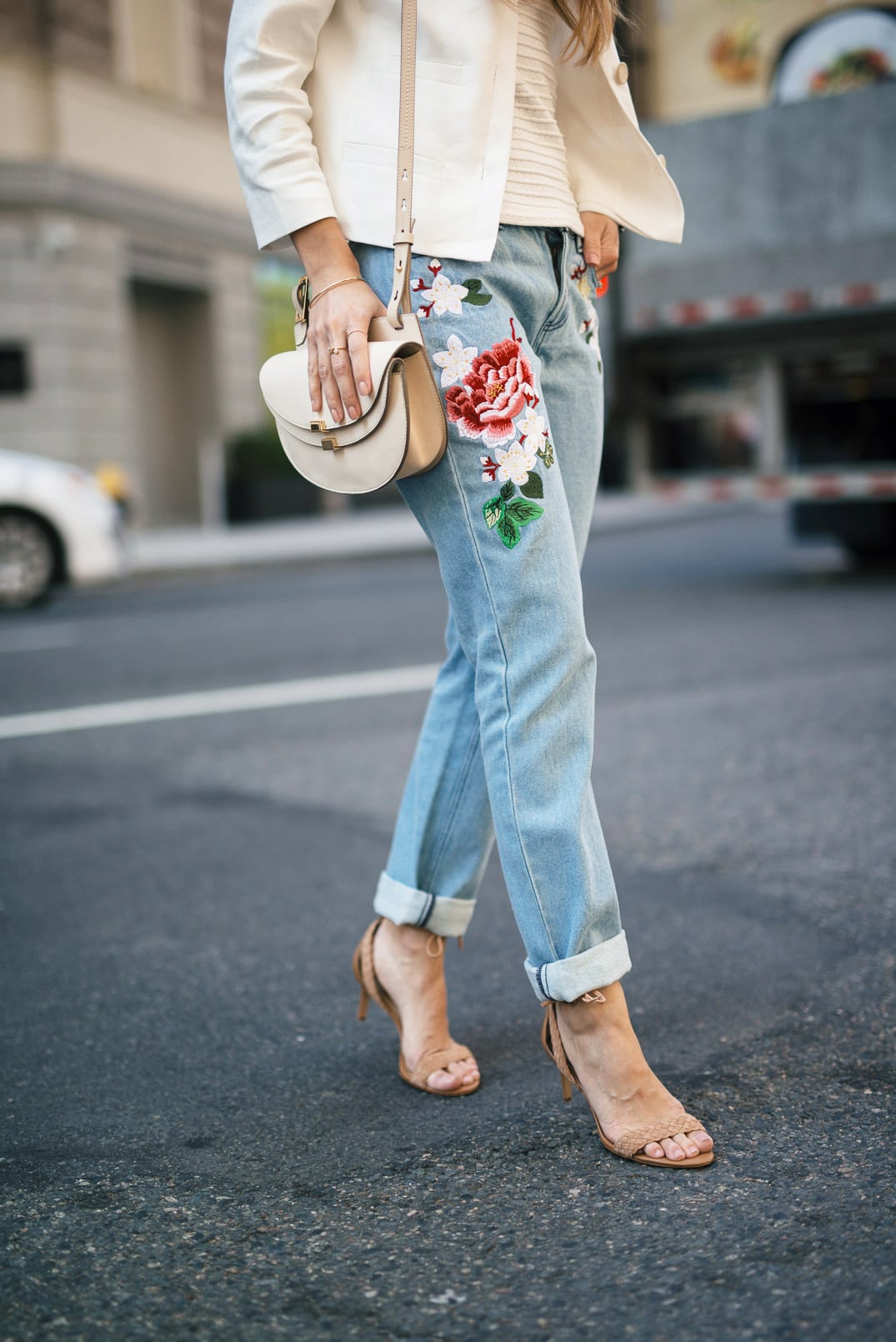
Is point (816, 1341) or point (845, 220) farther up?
point (845, 220)

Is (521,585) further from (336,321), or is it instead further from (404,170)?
(404,170)

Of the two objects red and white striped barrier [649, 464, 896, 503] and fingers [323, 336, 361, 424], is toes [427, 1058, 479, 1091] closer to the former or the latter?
fingers [323, 336, 361, 424]

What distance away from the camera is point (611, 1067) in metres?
1.79

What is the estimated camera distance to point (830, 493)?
7254 mm

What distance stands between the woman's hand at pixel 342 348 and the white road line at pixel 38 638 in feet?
18.1

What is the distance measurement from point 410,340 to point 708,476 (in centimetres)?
611

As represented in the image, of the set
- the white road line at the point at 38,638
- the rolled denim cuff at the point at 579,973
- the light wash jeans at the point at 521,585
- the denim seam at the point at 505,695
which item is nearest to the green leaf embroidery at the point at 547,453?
the light wash jeans at the point at 521,585

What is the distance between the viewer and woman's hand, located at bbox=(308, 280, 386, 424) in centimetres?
173

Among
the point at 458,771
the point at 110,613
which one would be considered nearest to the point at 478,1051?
the point at 458,771

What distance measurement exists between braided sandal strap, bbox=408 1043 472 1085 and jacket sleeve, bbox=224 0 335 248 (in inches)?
45.4

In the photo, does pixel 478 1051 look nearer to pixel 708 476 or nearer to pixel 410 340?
pixel 410 340

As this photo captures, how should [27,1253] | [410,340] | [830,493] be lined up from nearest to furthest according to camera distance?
[27,1253] < [410,340] < [830,493]

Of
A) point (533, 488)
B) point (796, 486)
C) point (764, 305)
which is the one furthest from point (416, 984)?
point (796, 486)

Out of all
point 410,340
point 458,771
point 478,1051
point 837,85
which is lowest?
point 478,1051
